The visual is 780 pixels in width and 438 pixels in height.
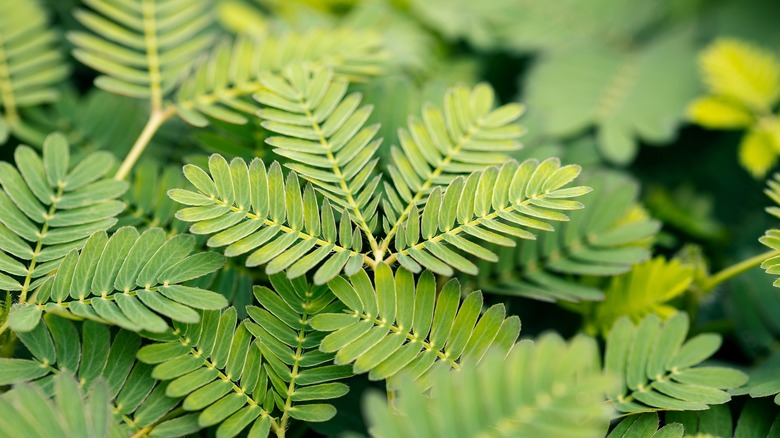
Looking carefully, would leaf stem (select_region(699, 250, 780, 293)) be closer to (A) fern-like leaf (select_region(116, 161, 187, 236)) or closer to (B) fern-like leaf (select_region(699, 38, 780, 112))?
(B) fern-like leaf (select_region(699, 38, 780, 112))

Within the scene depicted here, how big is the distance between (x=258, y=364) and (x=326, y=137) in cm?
29

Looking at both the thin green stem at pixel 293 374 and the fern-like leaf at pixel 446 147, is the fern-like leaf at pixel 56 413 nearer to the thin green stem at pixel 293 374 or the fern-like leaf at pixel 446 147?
the thin green stem at pixel 293 374

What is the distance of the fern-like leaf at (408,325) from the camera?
71 cm

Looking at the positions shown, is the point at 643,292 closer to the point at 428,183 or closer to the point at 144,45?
the point at 428,183

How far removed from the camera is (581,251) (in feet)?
3.08

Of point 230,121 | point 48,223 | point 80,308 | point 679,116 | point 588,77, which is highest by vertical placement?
point 588,77

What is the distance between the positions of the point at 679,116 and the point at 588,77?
0.62 ft

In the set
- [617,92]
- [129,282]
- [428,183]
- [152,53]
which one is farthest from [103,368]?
[617,92]

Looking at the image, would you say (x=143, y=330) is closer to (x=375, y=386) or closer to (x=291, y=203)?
(x=291, y=203)

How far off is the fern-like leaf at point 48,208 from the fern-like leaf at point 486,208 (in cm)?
36

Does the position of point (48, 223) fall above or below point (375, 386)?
above

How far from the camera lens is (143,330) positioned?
715mm

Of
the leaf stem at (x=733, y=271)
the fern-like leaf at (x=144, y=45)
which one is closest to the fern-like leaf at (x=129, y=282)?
the fern-like leaf at (x=144, y=45)

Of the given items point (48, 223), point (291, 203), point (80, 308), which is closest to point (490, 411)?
point (291, 203)
